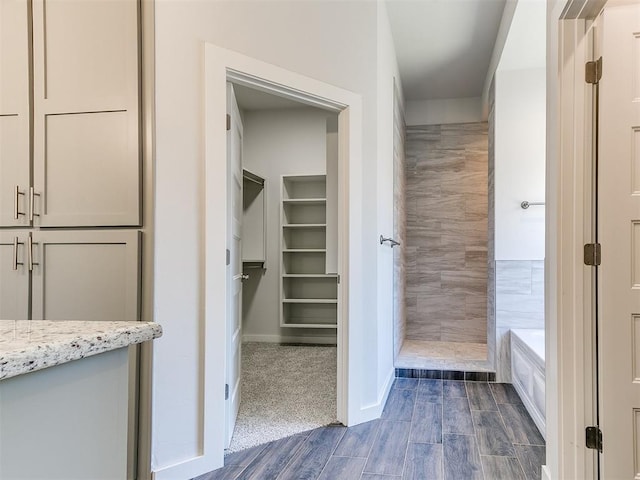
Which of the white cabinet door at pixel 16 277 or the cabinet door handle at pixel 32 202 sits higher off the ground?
the cabinet door handle at pixel 32 202

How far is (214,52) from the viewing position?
2.07 metres

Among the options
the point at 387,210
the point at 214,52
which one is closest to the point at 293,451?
the point at 387,210

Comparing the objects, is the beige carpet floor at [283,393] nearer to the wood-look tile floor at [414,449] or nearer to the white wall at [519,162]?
the wood-look tile floor at [414,449]

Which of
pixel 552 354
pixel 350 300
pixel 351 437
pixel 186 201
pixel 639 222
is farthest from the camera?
pixel 350 300

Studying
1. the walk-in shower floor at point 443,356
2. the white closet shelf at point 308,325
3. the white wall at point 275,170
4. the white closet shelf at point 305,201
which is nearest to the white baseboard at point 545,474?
the walk-in shower floor at point 443,356

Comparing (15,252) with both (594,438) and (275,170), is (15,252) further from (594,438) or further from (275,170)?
(275,170)

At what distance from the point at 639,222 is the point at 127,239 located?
2122mm

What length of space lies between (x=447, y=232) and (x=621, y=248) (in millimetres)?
3478

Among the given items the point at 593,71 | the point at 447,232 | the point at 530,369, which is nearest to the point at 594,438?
the point at 530,369

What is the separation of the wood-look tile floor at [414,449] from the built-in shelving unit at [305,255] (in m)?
2.06

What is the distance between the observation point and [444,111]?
5.09 metres

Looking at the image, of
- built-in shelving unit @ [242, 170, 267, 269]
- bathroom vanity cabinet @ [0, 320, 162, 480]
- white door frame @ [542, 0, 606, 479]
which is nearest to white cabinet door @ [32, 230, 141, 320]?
bathroom vanity cabinet @ [0, 320, 162, 480]

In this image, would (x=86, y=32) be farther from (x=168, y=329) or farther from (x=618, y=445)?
(x=618, y=445)

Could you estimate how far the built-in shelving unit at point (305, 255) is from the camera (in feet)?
Answer: 16.3
